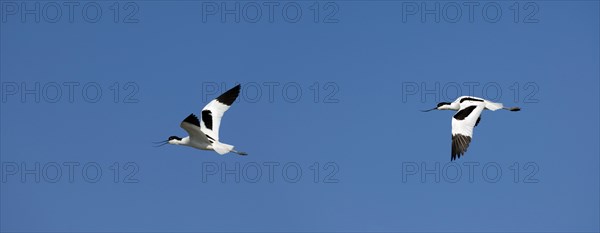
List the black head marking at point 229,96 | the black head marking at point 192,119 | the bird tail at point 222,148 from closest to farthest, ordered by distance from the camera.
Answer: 1. the black head marking at point 192,119
2. the bird tail at point 222,148
3. the black head marking at point 229,96

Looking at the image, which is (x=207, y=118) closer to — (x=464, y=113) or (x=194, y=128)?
(x=194, y=128)

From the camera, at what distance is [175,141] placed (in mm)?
36094

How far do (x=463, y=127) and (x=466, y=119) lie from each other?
52cm

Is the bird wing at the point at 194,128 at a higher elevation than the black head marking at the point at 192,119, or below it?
below

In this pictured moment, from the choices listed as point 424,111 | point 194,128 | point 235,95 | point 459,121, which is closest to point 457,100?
point 424,111

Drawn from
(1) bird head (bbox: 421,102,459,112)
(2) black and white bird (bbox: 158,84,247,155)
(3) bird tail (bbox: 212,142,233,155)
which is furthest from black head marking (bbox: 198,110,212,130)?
(1) bird head (bbox: 421,102,459,112)

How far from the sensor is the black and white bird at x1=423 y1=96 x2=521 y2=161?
112 feet

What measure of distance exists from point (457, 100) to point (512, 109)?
2111mm

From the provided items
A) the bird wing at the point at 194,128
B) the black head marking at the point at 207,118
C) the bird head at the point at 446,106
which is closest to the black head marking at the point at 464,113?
the bird head at the point at 446,106

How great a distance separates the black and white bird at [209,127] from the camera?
33.7m

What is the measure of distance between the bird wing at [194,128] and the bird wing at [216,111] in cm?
123

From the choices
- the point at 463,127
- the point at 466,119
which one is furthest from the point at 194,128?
the point at 466,119

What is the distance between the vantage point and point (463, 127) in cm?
3469

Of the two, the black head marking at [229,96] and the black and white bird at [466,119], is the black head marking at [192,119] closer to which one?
the black head marking at [229,96]
